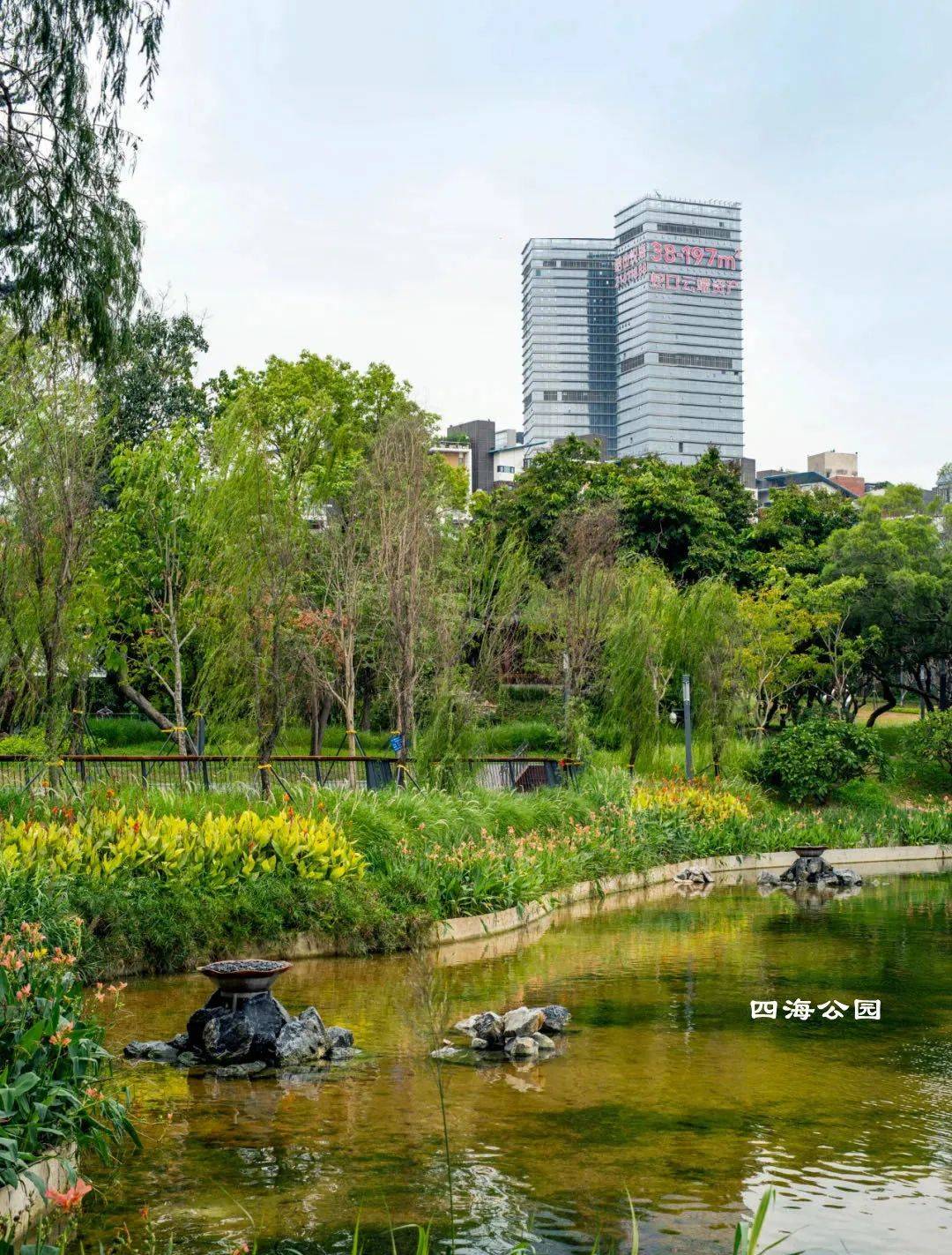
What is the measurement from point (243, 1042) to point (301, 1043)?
380mm

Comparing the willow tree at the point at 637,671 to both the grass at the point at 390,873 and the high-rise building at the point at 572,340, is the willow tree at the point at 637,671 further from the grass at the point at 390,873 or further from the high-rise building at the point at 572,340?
the high-rise building at the point at 572,340

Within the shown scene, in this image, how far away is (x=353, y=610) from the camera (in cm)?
2786

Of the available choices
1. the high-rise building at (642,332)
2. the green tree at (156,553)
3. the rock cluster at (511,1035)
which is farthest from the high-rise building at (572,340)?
the rock cluster at (511,1035)

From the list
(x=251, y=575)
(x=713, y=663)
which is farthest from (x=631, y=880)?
(x=713, y=663)

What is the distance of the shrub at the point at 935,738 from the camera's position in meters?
33.2

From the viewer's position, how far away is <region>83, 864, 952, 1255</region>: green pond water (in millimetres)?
5918

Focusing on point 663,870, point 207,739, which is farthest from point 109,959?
point 207,739

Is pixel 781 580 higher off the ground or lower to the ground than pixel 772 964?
higher

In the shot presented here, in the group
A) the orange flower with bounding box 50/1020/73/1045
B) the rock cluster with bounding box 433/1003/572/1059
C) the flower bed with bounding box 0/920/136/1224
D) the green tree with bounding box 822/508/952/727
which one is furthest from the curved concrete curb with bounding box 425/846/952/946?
the green tree with bounding box 822/508/952/727

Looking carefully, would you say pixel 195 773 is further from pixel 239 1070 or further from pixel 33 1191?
pixel 33 1191

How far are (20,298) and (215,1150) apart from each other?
5.38 m

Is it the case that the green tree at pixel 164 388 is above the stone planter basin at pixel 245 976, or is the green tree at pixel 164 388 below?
above

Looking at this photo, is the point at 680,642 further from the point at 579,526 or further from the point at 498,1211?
the point at 498,1211

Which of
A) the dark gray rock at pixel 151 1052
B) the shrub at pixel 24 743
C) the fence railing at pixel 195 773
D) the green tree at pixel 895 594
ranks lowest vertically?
the dark gray rock at pixel 151 1052
